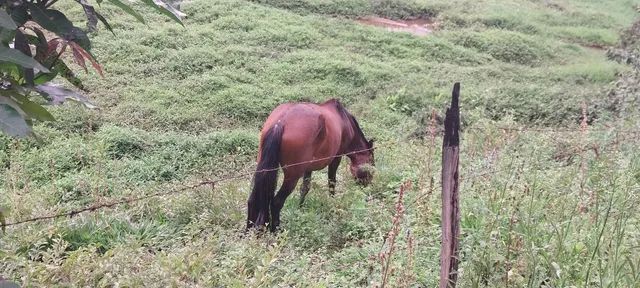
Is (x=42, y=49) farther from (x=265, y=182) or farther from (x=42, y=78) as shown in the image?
(x=265, y=182)

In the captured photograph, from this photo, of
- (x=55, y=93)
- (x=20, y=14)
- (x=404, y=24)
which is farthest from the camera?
(x=404, y=24)

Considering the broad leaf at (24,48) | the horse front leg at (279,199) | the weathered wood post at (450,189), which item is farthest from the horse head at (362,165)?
the broad leaf at (24,48)

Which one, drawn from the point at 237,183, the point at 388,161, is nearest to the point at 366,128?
the point at 388,161

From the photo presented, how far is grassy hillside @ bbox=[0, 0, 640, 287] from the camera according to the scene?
2.65m

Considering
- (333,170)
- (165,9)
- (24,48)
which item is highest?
(165,9)

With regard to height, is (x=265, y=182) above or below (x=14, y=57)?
below

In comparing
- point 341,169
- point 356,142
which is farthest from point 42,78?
point 341,169

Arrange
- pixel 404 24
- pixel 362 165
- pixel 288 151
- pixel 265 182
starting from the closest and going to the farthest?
pixel 265 182 < pixel 288 151 < pixel 362 165 < pixel 404 24

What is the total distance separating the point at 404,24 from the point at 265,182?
33.1ft

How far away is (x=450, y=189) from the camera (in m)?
2.28

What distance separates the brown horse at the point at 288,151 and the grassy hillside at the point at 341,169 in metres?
0.20

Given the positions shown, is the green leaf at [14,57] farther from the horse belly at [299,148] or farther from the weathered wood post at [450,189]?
the horse belly at [299,148]

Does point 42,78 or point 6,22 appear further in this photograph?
point 42,78

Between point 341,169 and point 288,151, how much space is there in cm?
181
